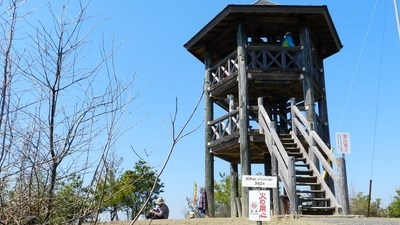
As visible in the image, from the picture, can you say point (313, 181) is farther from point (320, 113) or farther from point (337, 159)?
point (320, 113)

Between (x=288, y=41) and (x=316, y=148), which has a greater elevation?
(x=288, y=41)

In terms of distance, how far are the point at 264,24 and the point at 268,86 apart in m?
1.71

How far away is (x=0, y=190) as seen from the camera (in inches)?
101

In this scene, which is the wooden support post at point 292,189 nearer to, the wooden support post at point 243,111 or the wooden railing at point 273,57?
the wooden support post at point 243,111

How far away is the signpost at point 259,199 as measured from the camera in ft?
19.9

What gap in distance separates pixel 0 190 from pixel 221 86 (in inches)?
396

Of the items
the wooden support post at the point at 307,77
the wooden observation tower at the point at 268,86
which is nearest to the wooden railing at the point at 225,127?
the wooden observation tower at the point at 268,86

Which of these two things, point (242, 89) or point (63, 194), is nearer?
point (63, 194)

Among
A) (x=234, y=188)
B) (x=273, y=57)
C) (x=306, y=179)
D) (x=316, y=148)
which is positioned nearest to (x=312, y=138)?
(x=316, y=148)

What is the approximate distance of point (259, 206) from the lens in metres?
6.12

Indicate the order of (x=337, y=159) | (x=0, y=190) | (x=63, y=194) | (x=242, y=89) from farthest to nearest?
(x=242, y=89), (x=337, y=159), (x=63, y=194), (x=0, y=190)

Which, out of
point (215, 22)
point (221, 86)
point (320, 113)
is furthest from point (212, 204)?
point (215, 22)

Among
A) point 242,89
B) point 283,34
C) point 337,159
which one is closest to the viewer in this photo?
point 337,159

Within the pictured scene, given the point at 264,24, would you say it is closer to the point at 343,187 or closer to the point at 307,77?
the point at 307,77
